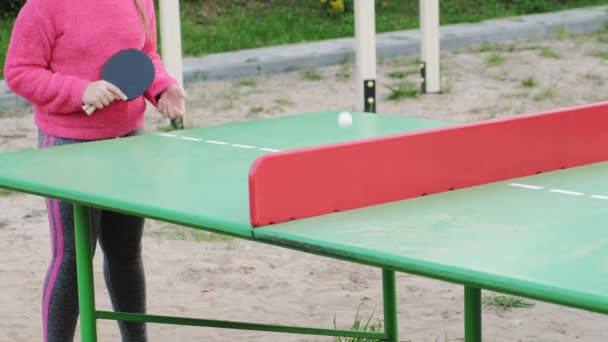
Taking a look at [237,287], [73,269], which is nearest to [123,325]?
[73,269]

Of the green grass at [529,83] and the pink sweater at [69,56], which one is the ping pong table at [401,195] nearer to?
the pink sweater at [69,56]

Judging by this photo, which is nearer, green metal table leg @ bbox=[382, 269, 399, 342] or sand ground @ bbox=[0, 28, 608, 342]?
green metal table leg @ bbox=[382, 269, 399, 342]

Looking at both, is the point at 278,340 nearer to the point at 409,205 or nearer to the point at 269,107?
the point at 409,205

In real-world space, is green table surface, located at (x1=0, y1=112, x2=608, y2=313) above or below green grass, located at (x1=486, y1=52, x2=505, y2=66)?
above

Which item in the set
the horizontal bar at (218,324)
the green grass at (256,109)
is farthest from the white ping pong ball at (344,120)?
the green grass at (256,109)

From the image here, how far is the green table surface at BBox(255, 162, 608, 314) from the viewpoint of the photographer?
193 cm

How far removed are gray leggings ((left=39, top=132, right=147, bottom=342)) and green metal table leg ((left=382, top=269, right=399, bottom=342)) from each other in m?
0.67

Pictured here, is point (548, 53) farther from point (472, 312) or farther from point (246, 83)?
point (472, 312)

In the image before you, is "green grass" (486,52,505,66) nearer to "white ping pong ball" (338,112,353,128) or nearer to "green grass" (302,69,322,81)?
"green grass" (302,69,322,81)

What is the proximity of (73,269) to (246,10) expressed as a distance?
30.5ft

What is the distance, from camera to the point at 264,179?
91.9 inches

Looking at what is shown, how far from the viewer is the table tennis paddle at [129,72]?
10.3 ft

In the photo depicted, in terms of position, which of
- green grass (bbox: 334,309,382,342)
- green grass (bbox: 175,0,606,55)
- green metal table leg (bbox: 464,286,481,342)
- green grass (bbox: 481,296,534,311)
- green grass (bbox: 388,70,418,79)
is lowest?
green grass (bbox: 481,296,534,311)

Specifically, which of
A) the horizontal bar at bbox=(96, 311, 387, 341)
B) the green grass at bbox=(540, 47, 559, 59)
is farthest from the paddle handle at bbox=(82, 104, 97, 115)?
the green grass at bbox=(540, 47, 559, 59)
